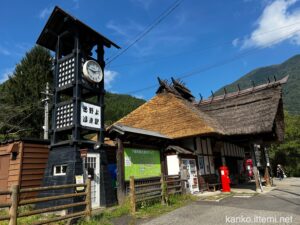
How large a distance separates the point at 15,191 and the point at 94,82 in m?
6.86

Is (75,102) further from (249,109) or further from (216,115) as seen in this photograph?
(216,115)

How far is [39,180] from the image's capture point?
39.8 ft

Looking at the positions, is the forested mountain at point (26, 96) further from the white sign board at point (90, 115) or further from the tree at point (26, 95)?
the white sign board at point (90, 115)

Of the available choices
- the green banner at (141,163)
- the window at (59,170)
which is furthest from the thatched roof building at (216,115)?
the window at (59,170)

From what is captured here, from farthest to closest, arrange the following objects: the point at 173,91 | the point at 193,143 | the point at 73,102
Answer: the point at 173,91, the point at 193,143, the point at 73,102

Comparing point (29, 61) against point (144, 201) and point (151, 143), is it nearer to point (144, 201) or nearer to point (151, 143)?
point (151, 143)

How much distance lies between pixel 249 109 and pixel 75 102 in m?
13.3

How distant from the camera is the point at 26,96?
25188mm

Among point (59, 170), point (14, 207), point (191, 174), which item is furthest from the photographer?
point (191, 174)

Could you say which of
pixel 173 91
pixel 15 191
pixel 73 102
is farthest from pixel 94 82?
A: pixel 173 91

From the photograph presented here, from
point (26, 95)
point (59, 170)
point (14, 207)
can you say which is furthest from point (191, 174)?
point (26, 95)

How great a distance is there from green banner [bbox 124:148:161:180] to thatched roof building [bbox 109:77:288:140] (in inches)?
82.2

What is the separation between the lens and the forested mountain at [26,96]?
23.4m

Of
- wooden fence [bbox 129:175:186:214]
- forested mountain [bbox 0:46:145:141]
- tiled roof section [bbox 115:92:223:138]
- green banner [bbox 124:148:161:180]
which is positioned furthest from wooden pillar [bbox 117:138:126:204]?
forested mountain [bbox 0:46:145:141]
